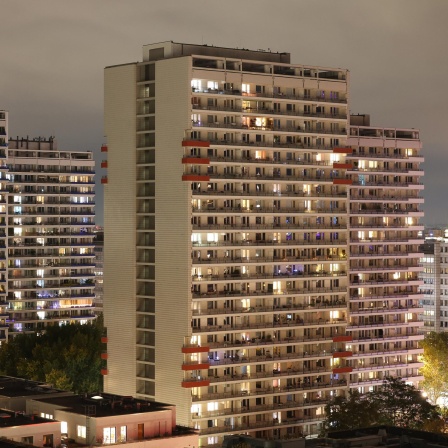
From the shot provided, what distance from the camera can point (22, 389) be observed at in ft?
485

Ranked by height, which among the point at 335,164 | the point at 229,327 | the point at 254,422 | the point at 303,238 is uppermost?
the point at 335,164

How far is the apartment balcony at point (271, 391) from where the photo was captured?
163m

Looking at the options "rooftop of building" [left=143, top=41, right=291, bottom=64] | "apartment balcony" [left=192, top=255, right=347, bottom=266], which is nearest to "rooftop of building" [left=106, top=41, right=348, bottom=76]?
"rooftop of building" [left=143, top=41, right=291, bottom=64]

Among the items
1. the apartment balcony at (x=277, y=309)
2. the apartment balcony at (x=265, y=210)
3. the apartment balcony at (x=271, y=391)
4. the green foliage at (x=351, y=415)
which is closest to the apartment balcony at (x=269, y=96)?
the apartment balcony at (x=265, y=210)

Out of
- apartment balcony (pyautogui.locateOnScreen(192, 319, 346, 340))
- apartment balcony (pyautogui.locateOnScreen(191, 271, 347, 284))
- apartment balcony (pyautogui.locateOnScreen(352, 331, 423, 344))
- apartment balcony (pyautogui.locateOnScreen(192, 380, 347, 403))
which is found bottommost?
apartment balcony (pyautogui.locateOnScreen(192, 380, 347, 403))

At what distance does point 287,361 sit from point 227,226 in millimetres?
21173

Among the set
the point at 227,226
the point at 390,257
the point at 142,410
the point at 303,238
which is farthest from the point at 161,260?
→ the point at 390,257

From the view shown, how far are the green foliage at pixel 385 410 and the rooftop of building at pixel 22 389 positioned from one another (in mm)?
36859

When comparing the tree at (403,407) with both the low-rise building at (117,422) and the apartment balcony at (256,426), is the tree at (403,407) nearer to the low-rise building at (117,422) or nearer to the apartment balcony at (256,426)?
the apartment balcony at (256,426)

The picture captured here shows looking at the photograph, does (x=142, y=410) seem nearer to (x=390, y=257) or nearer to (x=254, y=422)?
(x=254, y=422)

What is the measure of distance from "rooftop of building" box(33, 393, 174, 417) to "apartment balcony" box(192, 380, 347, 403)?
26624mm

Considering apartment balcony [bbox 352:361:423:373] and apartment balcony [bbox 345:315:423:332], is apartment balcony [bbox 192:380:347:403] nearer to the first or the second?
apartment balcony [bbox 345:315:423:332]

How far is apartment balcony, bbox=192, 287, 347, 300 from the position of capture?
16462cm

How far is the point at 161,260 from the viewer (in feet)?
539
